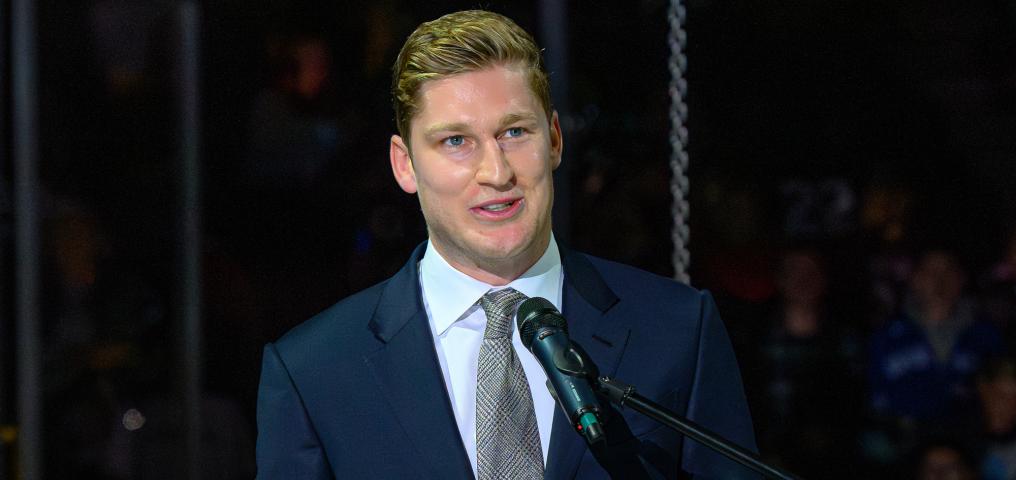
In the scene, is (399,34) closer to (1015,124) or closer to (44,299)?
(44,299)

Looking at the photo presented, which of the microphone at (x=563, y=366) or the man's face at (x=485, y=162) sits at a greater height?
the man's face at (x=485, y=162)

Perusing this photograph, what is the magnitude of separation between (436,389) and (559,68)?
1.10m

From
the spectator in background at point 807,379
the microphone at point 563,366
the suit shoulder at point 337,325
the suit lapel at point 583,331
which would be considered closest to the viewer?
the microphone at point 563,366

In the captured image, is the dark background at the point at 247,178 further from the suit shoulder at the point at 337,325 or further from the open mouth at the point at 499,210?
the open mouth at the point at 499,210

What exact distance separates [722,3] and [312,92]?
3.11 ft

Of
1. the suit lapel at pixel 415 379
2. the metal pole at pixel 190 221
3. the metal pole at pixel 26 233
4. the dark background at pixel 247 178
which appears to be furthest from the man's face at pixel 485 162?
the metal pole at pixel 26 233

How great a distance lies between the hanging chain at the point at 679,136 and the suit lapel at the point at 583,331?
0.91 metres

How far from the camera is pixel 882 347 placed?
9.71 ft

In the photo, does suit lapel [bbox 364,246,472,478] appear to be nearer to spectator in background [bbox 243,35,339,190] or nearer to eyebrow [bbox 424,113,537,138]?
eyebrow [bbox 424,113,537,138]

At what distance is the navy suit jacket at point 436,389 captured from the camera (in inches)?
52.4

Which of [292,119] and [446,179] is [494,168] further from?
[292,119]

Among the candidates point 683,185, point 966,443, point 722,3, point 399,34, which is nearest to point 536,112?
point 399,34

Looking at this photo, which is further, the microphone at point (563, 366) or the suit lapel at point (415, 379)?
the suit lapel at point (415, 379)

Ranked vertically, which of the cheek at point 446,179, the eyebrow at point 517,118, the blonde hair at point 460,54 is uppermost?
the blonde hair at point 460,54
